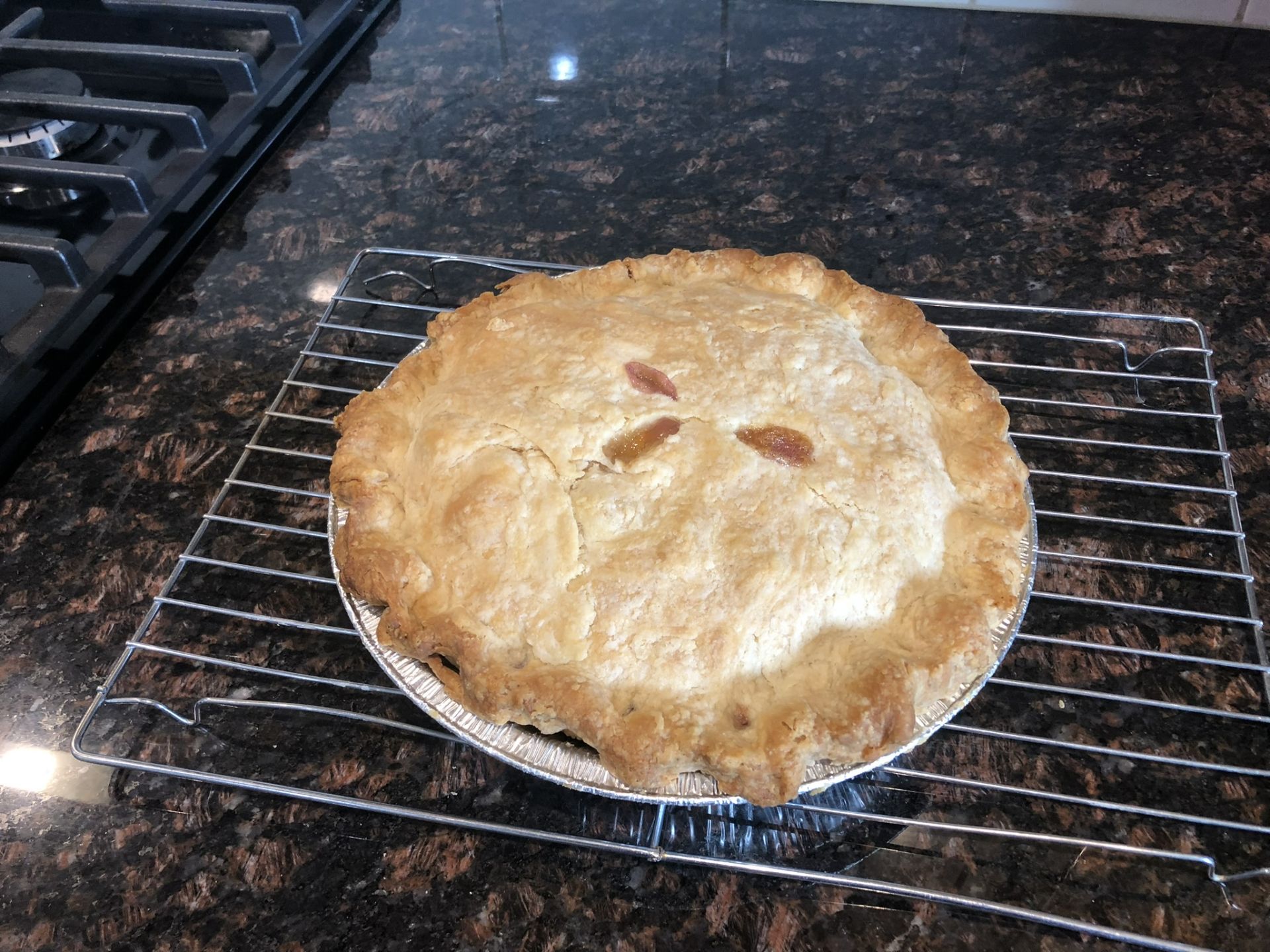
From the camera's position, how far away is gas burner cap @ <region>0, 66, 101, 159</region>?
7.92ft

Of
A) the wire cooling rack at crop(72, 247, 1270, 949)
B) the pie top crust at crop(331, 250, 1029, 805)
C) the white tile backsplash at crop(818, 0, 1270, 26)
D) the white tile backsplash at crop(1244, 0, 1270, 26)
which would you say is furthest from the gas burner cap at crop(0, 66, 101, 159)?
the white tile backsplash at crop(1244, 0, 1270, 26)

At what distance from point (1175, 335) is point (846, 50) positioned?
1691 millimetres

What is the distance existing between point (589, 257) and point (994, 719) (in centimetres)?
169

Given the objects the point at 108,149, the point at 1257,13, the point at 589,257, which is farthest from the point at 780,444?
the point at 1257,13

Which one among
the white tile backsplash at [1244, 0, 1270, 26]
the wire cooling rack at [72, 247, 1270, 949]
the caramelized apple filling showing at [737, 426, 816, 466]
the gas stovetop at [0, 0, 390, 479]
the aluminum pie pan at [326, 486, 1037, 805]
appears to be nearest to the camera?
the aluminum pie pan at [326, 486, 1037, 805]

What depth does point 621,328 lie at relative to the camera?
73.3 inches

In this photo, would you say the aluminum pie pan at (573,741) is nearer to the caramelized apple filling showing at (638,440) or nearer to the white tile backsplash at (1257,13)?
the caramelized apple filling showing at (638,440)

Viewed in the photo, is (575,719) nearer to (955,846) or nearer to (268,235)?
(955,846)

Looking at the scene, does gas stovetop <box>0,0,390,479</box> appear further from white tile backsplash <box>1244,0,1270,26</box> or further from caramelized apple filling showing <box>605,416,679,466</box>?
white tile backsplash <box>1244,0,1270,26</box>

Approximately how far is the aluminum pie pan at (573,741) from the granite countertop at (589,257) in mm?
220

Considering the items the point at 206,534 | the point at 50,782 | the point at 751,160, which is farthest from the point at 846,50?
the point at 50,782

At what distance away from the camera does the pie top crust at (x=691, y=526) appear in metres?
1.42

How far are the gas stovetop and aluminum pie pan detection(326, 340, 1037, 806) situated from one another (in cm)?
123

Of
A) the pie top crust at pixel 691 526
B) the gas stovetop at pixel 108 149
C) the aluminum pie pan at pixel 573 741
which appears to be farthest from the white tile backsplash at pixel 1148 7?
the aluminum pie pan at pixel 573 741
